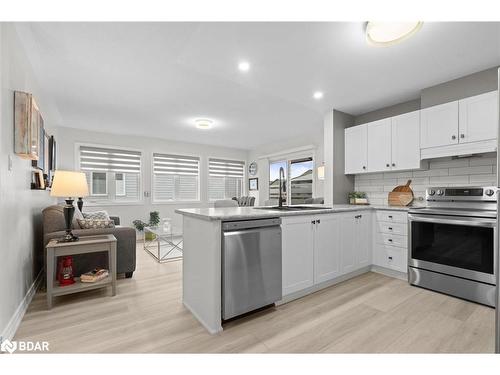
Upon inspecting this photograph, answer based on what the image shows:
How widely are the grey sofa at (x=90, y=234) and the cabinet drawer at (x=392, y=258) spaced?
322cm

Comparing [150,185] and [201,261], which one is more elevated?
[150,185]

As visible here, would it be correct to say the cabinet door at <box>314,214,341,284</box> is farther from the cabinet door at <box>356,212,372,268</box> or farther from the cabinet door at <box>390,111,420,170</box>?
the cabinet door at <box>390,111,420,170</box>

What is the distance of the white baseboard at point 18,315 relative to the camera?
1631 mm

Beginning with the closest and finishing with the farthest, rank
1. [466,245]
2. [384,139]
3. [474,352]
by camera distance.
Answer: [474,352] → [466,245] → [384,139]

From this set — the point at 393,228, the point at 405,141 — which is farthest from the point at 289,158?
the point at 393,228

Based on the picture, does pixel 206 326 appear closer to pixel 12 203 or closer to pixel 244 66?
pixel 12 203

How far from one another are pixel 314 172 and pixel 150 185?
4.17m

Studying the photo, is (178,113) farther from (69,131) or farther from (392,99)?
(392,99)

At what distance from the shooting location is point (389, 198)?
11.3 ft

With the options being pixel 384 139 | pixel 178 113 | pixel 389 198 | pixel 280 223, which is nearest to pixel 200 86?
pixel 178 113

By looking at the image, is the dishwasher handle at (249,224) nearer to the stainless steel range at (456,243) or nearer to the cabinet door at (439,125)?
the stainless steel range at (456,243)

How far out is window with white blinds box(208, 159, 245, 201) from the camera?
7062 mm

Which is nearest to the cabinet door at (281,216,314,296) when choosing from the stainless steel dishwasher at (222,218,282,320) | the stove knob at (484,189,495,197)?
the stainless steel dishwasher at (222,218,282,320)

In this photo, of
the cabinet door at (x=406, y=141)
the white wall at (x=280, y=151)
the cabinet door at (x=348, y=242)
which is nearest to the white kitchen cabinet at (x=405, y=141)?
the cabinet door at (x=406, y=141)
